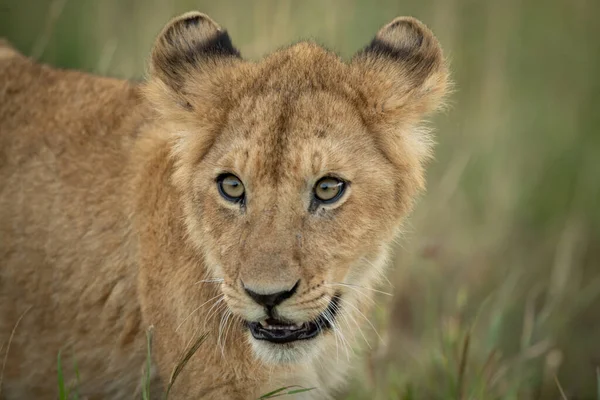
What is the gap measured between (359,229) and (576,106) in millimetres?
4951

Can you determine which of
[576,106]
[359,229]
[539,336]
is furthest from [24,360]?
[576,106]

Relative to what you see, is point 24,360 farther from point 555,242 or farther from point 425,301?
point 555,242

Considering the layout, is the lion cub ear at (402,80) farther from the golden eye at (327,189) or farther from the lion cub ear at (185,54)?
the lion cub ear at (185,54)

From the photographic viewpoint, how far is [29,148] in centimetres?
539

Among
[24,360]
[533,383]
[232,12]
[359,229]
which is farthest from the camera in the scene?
[232,12]

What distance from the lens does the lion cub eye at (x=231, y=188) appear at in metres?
4.32

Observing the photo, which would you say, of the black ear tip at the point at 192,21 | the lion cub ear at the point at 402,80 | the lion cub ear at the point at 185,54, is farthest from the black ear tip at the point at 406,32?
the black ear tip at the point at 192,21

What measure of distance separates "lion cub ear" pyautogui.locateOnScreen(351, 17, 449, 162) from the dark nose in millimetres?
952

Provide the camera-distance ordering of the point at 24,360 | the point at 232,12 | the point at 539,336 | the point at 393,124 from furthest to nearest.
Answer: the point at 232,12 < the point at 539,336 < the point at 24,360 < the point at 393,124

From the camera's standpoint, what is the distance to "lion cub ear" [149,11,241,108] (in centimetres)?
479

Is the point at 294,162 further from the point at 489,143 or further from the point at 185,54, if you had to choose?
the point at 489,143

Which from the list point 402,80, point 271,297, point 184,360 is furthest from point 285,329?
point 402,80

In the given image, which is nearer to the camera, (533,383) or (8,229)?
(8,229)

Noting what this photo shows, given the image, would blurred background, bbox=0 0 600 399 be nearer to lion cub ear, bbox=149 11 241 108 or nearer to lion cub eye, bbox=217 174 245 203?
lion cub ear, bbox=149 11 241 108
